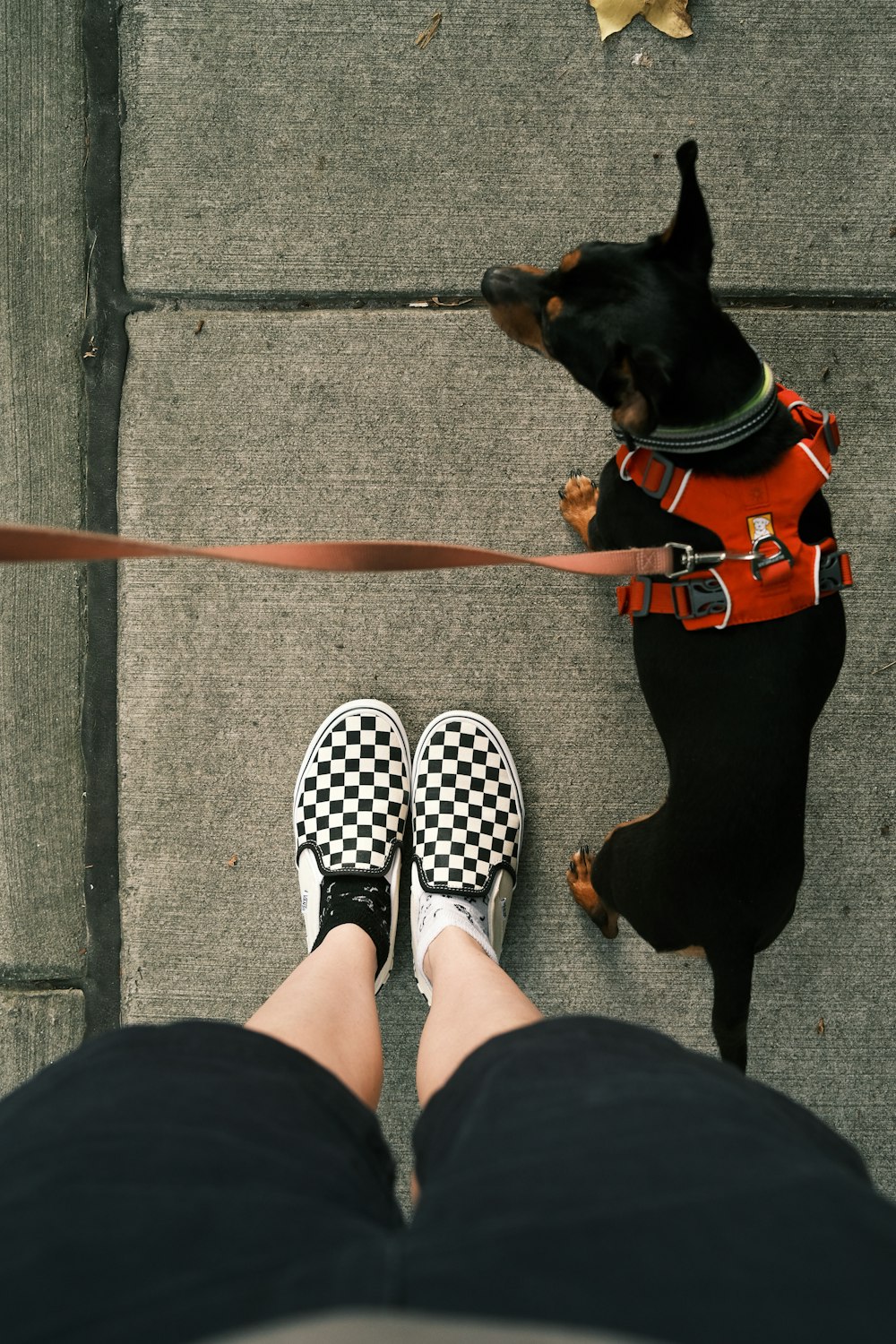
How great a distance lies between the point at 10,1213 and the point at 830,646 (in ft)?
5.53

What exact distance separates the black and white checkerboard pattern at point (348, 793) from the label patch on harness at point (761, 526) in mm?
1121

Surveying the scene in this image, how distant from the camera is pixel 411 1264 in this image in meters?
0.83

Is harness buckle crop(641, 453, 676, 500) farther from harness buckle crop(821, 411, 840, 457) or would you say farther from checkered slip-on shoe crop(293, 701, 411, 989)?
checkered slip-on shoe crop(293, 701, 411, 989)

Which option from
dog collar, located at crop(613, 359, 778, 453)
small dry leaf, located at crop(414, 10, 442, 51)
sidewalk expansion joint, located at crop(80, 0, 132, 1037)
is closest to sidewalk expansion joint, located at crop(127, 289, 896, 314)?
sidewalk expansion joint, located at crop(80, 0, 132, 1037)

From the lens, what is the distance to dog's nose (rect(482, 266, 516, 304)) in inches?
77.0

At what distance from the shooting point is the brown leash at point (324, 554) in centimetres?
126

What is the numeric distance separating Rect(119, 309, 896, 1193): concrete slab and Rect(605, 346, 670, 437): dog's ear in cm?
68

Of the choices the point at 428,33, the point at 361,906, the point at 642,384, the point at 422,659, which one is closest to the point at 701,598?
the point at 642,384

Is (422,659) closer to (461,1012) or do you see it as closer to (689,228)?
(461,1012)

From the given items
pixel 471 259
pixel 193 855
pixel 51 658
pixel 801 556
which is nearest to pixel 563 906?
pixel 193 855

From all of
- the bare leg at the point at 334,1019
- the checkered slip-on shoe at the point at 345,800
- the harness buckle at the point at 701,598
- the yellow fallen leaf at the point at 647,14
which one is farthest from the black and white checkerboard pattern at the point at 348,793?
the yellow fallen leaf at the point at 647,14

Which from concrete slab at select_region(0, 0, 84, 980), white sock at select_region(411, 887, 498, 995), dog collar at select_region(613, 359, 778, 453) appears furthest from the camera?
concrete slab at select_region(0, 0, 84, 980)

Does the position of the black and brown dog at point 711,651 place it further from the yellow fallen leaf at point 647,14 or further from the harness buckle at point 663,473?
the yellow fallen leaf at point 647,14

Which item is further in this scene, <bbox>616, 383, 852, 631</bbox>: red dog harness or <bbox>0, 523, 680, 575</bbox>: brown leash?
<bbox>616, 383, 852, 631</bbox>: red dog harness
